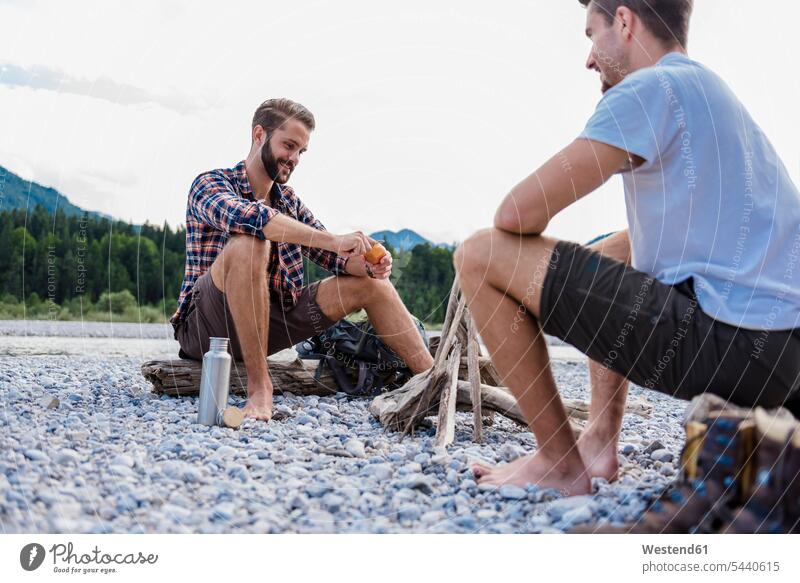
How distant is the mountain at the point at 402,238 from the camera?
3473mm

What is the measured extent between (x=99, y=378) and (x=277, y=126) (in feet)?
5.93

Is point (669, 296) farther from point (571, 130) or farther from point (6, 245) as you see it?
point (6, 245)

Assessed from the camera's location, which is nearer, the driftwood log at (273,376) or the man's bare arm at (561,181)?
the man's bare arm at (561,181)

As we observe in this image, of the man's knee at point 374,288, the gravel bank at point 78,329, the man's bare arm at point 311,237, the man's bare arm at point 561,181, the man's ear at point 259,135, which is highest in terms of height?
the man's ear at point 259,135

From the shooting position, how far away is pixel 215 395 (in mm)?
2852

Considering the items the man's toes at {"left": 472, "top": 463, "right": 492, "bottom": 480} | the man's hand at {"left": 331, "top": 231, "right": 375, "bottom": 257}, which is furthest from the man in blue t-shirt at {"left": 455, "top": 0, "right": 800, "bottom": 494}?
the man's hand at {"left": 331, "top": 231, "right": 375, "bottom": 257}

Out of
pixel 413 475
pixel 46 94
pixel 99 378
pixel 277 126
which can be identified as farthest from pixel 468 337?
pixel 99 378

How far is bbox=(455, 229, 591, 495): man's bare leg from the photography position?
186 centimetres

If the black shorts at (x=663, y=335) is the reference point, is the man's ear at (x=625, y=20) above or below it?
above

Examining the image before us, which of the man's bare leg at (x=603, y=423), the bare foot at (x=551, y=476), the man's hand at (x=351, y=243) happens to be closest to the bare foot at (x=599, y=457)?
the man's bare leg at (x=603, y=423)

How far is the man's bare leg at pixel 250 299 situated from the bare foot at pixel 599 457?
54.2 inches

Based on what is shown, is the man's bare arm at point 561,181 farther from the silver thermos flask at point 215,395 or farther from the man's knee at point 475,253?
the silver thermos flask at point 215,395

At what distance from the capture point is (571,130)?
9.44 ft

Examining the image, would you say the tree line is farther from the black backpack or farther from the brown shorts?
the black backpack
